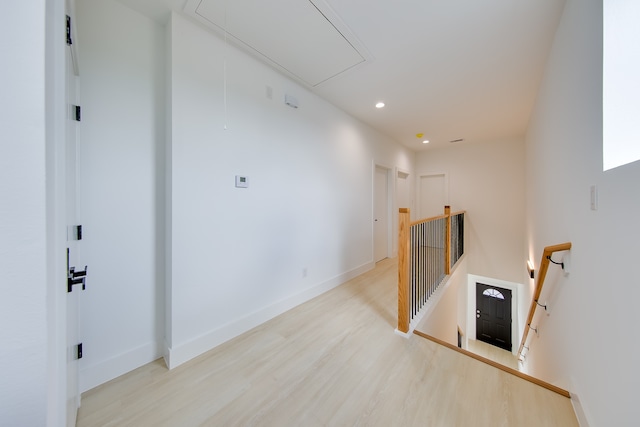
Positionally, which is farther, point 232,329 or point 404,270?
point 404,270

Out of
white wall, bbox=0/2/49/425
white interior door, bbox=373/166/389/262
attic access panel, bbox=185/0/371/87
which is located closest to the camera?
white wall, bbox=0/2/49/425

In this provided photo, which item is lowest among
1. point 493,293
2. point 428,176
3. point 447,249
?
point 493,293

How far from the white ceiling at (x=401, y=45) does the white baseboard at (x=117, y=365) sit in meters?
2.50

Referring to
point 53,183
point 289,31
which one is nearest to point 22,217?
point 53,183

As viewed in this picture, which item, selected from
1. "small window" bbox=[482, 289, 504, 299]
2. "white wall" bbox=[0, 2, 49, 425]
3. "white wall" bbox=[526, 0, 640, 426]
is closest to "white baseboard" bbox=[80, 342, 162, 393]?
"white wall" bbox=[0, 2, 49, 425]

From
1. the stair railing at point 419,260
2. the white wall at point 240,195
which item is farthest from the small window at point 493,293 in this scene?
the white wall at point 240,195

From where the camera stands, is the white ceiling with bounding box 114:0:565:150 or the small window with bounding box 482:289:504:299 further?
the small window with bounding box 482:289:504:299

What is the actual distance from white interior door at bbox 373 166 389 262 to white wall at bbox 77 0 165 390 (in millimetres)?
3452

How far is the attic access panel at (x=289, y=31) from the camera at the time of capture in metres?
1.60

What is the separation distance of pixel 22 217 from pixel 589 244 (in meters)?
2.32

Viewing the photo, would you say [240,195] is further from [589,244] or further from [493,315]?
[493,315]

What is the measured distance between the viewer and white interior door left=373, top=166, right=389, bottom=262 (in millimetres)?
4355

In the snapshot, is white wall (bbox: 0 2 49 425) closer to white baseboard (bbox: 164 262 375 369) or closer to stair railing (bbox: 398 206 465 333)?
white baseboard (bbox: 164 262 375 369)

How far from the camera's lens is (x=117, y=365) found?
1.55 meters
